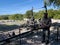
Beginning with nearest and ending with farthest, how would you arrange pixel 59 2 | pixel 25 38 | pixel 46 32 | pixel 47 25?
pixel 46 32 < pixel 47 25 < pixel 25 38 < pixel 59 2

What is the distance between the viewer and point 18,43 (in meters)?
6.53

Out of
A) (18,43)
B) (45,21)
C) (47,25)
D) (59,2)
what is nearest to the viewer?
(47,25)

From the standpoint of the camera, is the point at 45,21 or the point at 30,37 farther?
the point at 30,37

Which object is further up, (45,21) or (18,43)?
(45,21)

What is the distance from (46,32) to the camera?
521 centimetres

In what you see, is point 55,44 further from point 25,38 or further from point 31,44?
point 25,38

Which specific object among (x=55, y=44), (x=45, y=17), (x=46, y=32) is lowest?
(x=55, y=44)

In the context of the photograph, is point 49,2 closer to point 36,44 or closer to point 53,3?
point 53,3

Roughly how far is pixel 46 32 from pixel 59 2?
46.4ft

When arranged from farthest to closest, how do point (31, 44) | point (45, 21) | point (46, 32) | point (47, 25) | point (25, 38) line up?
point (25, 38) → point (31, 44) → point (45, 21) → point (47, 25) → point (46, 32)

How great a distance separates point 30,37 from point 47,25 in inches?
118

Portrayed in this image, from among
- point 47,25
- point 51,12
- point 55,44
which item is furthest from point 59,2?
point 51,12

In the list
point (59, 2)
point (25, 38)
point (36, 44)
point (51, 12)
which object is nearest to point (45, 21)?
point (36, 44)

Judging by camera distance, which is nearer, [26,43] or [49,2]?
[26,43]
